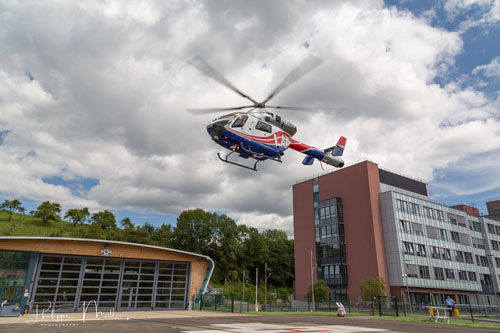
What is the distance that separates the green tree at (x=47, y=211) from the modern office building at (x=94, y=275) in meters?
73.6

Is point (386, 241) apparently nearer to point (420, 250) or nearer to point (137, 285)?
point (420, 250)

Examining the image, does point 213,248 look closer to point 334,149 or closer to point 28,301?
point 28,301

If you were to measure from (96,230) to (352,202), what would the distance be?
200ft

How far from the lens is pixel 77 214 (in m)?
90.6

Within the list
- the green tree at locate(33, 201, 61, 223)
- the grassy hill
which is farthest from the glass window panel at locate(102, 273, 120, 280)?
the green tree at locate(33, 201, 61, 223)

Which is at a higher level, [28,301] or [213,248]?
[213,248]

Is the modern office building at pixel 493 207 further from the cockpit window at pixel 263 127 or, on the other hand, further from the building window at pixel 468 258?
the cockpit window at pixel 263 127

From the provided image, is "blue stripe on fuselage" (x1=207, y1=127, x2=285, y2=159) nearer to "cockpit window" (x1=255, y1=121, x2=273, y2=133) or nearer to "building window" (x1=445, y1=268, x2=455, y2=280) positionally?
"cockpit window" (x1=255, y1=121, x2=273, y2=133)

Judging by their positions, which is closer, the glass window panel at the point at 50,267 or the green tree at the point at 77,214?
the glass window panel at the point at 50,267

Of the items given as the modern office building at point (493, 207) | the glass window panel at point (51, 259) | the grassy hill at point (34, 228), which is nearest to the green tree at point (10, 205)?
the grassy hill at point (34, 228)

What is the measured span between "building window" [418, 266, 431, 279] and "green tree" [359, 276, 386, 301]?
26.8 feet

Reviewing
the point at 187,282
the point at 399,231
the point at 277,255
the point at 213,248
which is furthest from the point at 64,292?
the point at 277,255

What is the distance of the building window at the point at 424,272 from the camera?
43438mm

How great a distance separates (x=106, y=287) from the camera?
94.5 feet
